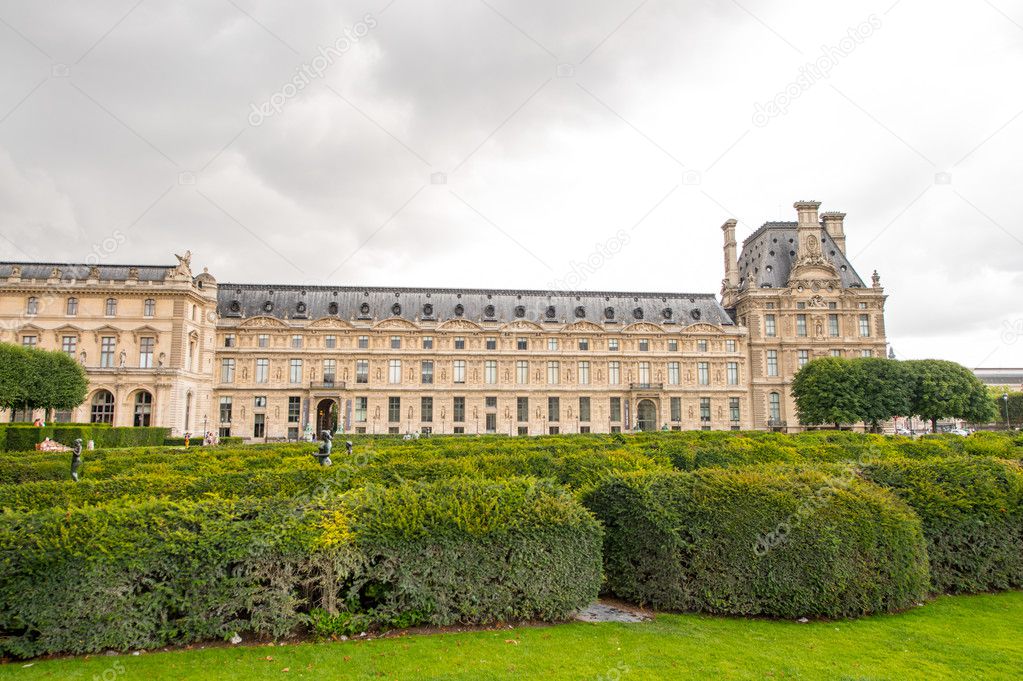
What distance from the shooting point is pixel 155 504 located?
7254 millimetres

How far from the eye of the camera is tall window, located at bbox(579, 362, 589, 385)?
61.8 m

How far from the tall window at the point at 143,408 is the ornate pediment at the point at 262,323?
12015mm

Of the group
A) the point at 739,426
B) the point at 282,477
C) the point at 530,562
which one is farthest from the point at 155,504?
the point at 739,426

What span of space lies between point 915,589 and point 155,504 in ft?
33.4

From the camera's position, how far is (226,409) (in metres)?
57.2

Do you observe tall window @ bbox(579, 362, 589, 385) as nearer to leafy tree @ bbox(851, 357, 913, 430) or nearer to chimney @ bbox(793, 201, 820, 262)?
leafy tree @ bbox(851, 357, 913, 430)

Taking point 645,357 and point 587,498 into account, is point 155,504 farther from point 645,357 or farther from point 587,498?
point 645,357

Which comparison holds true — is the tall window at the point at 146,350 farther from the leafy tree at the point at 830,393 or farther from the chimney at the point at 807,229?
the chimney at the point at 807,229

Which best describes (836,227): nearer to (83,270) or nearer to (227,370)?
(227,370)

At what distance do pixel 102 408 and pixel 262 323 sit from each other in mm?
15331

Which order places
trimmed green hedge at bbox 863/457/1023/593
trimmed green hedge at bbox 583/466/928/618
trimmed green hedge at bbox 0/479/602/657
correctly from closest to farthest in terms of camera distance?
trimmed green hedge at bbox 0/479/602/657
trimmed green hedge at bbox 583/466/928/618
trimmed green hedge at bbox 863/457/1023/593

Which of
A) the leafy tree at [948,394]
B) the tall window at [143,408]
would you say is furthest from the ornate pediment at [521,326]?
the leafy tree at [948,394]

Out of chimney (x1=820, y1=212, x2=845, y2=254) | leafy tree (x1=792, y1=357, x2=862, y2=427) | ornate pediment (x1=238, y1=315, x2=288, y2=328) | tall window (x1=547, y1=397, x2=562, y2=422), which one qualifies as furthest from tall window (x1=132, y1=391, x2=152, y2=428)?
chimney (x1=820, y1=212, x2=845, y2=254)

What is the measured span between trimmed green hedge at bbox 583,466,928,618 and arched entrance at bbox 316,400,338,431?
52.7m
